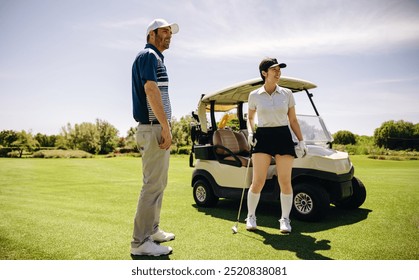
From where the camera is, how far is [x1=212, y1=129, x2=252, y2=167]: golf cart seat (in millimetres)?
4945

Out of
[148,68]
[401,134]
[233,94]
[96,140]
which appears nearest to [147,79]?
[148,68]

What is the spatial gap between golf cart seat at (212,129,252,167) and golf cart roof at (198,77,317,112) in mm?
551

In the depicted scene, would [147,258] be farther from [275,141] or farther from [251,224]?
[275,141]

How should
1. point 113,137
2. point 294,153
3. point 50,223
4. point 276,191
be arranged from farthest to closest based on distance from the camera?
point 113,137 → point 276,191 → point 50,223 → point 294,153

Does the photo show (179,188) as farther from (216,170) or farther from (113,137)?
(113,137)

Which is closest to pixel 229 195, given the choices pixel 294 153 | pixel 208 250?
pixel 294 153

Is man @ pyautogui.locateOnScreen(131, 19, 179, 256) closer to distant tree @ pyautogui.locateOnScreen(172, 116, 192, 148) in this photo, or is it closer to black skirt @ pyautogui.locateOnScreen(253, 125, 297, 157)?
black skirt @ pyautogui.locateOnScreen(253, 125, 297, 157)

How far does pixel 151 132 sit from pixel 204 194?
2628mm

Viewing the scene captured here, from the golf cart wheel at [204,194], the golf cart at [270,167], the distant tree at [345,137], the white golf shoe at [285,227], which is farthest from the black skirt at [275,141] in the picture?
the distant tree at [345,137]

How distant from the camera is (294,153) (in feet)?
12.1

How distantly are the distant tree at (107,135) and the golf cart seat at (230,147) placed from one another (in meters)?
40.9

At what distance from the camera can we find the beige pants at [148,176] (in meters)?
2.92

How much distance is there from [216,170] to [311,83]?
1953 millimetres

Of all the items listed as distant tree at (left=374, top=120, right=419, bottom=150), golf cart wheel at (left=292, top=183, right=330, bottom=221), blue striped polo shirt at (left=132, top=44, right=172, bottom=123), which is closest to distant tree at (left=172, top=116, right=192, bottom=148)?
distant tree at (left=374, top=120, right=419, bottom=150)
